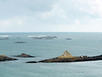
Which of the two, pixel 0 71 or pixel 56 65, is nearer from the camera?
pixel 0 71

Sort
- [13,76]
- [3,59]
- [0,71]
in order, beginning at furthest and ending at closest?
[3,59] < [0,71] < [13,76]

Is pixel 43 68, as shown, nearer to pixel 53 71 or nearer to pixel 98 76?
pixel 53 71

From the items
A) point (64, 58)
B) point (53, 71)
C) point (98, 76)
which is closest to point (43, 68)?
point (53, 71)

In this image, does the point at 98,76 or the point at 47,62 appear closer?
the point at 98,76

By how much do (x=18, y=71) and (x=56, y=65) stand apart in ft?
38.0

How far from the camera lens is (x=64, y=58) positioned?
73.6 meters

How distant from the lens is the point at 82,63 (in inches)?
2881

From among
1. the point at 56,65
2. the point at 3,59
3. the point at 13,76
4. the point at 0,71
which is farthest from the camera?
the point at 3,59

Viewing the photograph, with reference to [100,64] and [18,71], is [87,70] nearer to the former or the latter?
[100,64]

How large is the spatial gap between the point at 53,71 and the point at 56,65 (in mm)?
6841

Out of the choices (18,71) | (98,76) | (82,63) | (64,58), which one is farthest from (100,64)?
(18,71)

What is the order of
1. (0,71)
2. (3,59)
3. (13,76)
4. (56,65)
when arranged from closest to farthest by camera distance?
1. (13,76)
2. (0,71)
3. (56,65)
4. (3,59)

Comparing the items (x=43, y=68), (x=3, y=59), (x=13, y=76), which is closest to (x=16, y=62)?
(x=3, y=59)

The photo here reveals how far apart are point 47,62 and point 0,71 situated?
14.9 m
